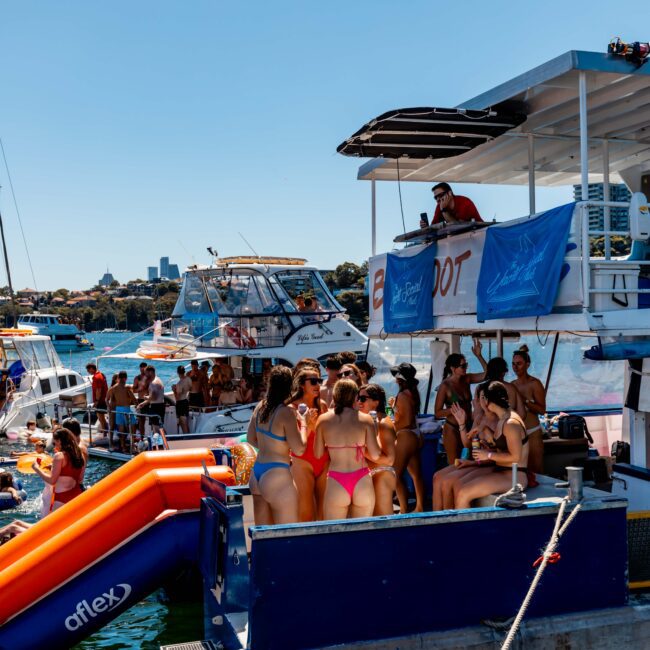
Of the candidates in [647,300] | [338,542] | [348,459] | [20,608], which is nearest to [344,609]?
[338,542]

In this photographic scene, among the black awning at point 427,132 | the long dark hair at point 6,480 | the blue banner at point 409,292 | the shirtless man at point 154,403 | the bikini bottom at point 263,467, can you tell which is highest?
the black awning at point 427,132

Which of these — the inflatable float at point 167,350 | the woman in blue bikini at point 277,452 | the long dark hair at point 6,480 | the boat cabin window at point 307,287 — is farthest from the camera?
the boat cabin window at point 307,287

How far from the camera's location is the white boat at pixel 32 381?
2628 centimetres

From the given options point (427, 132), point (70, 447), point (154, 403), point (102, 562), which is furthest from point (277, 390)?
point (154, 403)

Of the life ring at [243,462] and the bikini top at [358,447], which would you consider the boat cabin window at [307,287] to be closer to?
the life ring at [243,462]

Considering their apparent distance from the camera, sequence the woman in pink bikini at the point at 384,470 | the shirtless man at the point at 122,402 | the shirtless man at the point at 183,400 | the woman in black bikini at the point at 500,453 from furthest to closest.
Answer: the shirtless man at the point at 122,402, the shirtless man at the point at 183,400, the woman in pink bikini at the point at 384,470, the woman in black bikini at the point at 500,453

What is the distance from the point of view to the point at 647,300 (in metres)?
8.23

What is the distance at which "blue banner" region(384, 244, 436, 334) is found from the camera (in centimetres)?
1066

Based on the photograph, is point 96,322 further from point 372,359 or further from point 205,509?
point 205,509

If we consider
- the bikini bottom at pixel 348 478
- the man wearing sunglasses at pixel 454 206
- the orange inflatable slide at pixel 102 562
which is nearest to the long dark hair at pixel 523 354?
the man wearing sunglasses at pixel 454 206

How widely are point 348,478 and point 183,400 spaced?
13.4 m

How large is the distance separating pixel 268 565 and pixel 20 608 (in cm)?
267

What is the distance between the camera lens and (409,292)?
11055 millimetres

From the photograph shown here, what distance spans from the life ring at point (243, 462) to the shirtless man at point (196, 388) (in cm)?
1151
